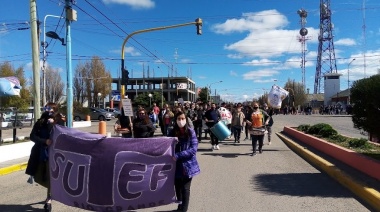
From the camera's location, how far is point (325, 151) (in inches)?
471

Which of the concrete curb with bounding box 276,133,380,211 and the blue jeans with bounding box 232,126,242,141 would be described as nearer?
the concrete curb with bounding box 276,133,380,211

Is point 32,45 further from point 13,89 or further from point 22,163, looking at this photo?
point 22,163

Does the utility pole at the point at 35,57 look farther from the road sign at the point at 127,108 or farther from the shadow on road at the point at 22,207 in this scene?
the shadow on road at the point at 22,207

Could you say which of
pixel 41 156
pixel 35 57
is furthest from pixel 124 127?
pixel 41 156

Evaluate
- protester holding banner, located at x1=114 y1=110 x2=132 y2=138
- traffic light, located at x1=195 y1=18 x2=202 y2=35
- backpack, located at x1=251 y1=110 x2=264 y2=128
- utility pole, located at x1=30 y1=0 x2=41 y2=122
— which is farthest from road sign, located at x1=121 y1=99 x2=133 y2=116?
traffic light, located at x1=195 y1=18 x2=202 y2=35

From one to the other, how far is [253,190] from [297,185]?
1046 millimetres

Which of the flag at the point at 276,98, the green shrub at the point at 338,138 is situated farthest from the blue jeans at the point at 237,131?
the green shrub at the point at 338,138

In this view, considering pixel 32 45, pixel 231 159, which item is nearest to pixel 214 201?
pixel 231 159

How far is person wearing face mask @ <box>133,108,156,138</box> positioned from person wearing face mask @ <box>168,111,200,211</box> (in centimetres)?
278

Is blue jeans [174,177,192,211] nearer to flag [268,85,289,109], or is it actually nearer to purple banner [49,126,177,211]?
purple banner [49,126,177,211]

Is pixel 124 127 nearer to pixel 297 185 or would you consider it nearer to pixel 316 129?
pixel 297 185

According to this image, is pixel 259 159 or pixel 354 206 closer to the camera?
pixel 354 206

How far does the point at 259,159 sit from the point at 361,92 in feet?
14.3

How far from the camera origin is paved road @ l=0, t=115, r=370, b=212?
253 inches
